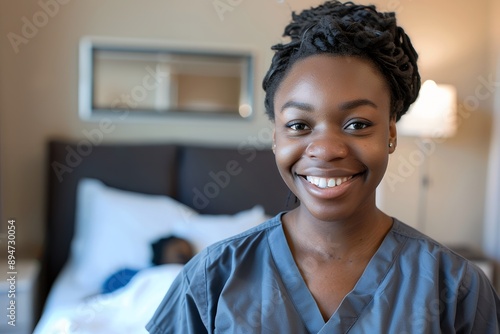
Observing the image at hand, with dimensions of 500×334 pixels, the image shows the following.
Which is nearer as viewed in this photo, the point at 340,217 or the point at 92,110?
the point at 340,217

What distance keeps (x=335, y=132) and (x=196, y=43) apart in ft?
6.91

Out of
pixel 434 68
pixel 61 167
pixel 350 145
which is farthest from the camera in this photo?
pixel 434 68

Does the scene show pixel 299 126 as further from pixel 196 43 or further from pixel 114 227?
pixel 196 43

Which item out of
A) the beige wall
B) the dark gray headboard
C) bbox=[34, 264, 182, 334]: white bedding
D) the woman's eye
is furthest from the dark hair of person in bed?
the woman's eye

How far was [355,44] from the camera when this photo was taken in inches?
34.5

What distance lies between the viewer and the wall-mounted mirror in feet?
8.96

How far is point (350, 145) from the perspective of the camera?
2.78 feet

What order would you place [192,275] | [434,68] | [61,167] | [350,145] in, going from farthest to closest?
[434,68], [61,167], [192,275], [350,145]

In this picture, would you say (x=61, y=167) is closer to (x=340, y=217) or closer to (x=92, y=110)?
(x=92, y=110)

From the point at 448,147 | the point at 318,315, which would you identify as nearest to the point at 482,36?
the point at 448,147

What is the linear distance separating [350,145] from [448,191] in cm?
256

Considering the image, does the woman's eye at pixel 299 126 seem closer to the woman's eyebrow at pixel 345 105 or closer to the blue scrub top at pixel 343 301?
the woman's eyebrow at pixel 345 105

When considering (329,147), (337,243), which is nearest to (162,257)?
(337,243)

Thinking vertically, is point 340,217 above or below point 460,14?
below
